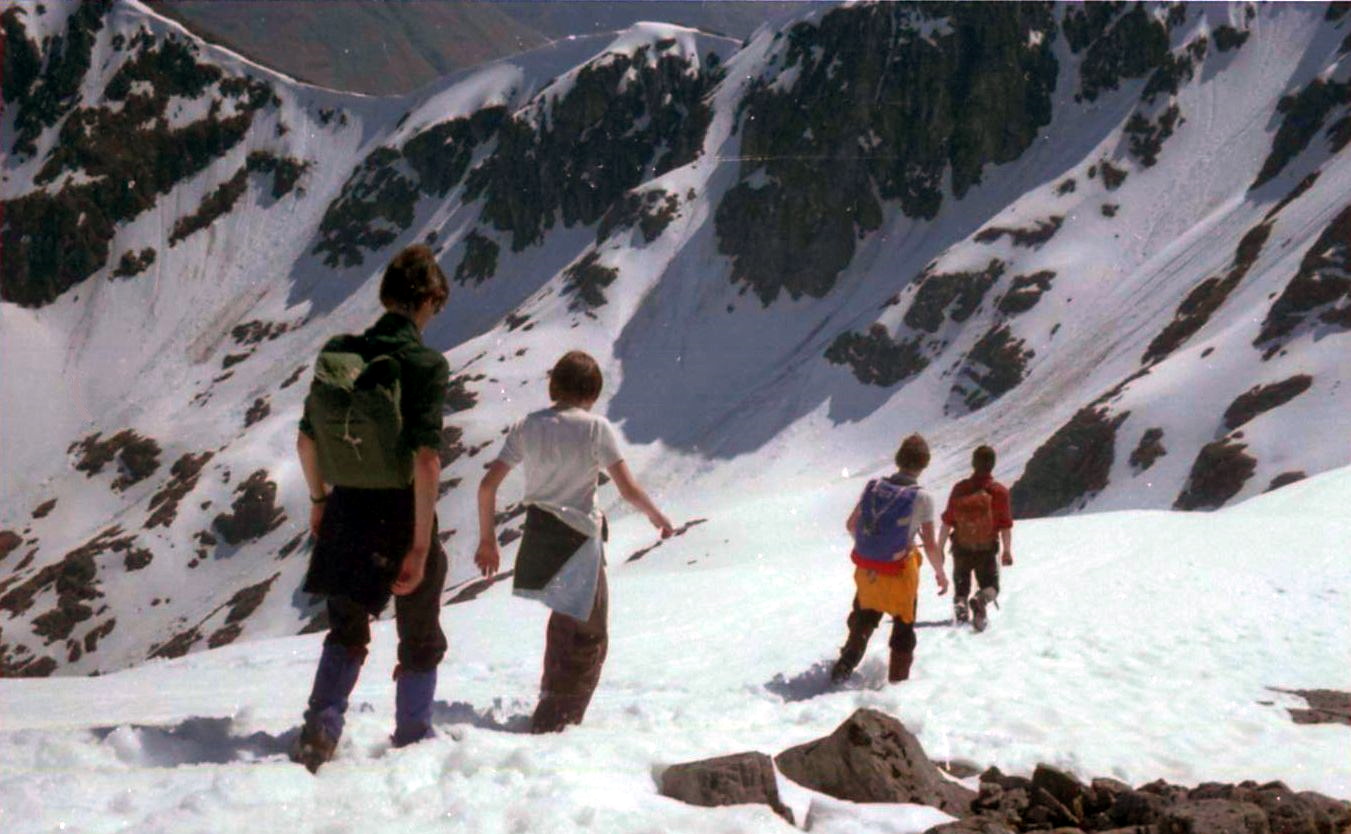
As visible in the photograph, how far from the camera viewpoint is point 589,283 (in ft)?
342

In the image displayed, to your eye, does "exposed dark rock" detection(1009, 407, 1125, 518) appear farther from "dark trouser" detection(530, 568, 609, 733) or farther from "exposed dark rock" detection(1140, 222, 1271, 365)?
"dark trouser" detection(530, 568, 609, 733)

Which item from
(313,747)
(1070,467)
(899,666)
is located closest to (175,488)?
(1070,467)

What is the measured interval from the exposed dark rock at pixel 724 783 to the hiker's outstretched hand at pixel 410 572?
148 centimetres

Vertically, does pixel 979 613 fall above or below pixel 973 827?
above

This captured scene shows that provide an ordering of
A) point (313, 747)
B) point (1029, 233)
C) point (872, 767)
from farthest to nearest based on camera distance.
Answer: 1. point (1029, 233)
2. point (872, 767)
3. point (313, 747)

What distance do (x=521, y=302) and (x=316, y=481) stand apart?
376ft

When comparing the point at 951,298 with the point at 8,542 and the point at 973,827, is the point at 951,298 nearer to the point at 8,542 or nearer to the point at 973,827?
the point at 8,542

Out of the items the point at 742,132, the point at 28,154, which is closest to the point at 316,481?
the point at 742,132

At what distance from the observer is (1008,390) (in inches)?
2992

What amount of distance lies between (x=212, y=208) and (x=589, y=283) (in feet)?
232

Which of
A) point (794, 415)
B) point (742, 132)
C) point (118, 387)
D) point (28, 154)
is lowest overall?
point (118, 387)

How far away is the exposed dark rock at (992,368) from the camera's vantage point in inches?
3029

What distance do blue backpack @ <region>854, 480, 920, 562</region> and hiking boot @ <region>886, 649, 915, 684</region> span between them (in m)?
0.86

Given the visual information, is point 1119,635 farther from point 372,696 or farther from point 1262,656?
point 372,696
